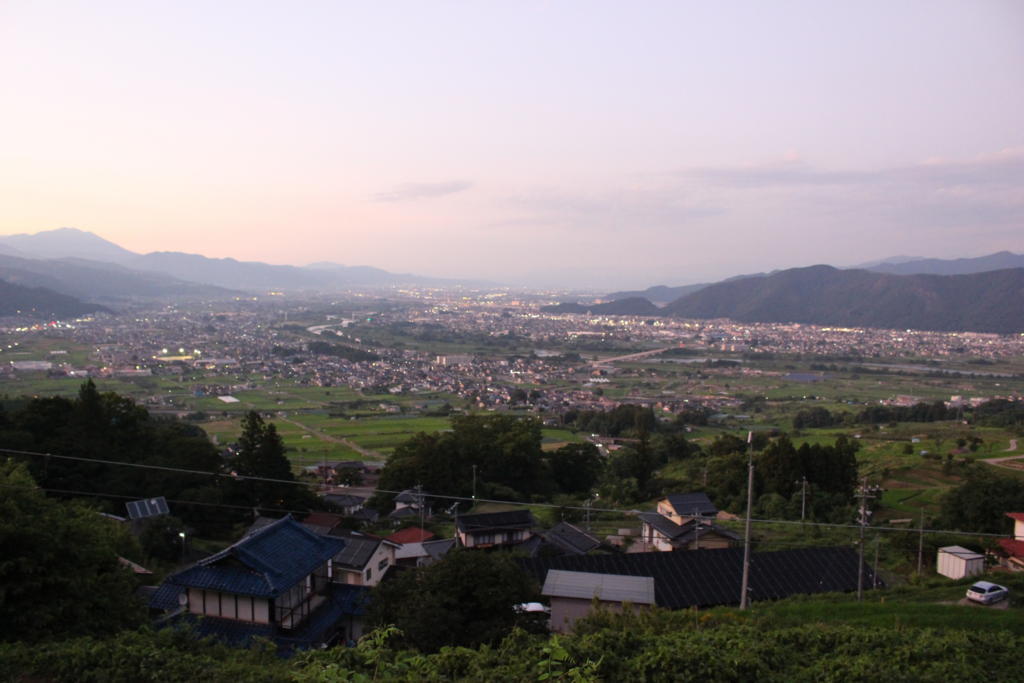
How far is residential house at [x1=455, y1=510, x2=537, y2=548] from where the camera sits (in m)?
11.9

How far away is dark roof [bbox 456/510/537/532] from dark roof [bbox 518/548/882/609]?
7.17 feet

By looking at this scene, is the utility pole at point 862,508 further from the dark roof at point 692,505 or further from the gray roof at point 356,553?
the gray roof at point 356,553

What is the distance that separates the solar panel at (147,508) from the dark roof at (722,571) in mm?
→ 6731

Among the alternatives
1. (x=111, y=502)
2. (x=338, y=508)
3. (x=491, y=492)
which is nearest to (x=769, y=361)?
(x=491, y=492)

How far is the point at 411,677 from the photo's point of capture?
3.21 metres

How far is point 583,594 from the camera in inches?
293

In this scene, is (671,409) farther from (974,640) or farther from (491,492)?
(974,640)

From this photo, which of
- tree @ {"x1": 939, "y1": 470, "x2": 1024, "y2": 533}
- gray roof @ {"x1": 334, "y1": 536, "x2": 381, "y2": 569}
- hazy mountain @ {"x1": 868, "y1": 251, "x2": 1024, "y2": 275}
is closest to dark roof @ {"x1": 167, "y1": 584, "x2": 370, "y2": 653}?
gray roof @ {"x1": 334, "y1": 536, "x2": 381, "y2": 569}

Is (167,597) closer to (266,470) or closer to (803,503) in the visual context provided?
(266,470)

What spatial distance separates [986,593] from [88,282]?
5108 inches

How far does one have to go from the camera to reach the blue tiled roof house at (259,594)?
6781mm

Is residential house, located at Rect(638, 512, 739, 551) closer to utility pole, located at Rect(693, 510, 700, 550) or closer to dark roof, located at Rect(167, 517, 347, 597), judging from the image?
utility pole, located at Rect(693, 510, 700, 550)

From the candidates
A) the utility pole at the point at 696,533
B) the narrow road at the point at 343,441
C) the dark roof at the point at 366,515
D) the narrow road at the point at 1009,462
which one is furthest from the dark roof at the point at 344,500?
the narrow road at the point at 1009,462

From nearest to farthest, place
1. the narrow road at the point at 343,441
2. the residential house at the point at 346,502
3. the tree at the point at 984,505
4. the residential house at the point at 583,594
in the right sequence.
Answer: the residential house at the point at 583,594, the tree at the point at 984,505, the residential house at the point at 346,502, the narrow road at the point at 343,441
